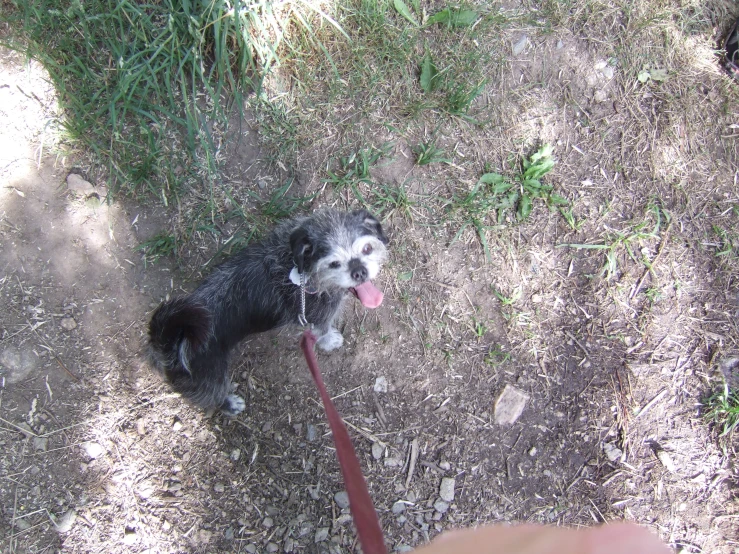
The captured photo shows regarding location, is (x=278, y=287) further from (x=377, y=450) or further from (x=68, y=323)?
(x=68, y=323)

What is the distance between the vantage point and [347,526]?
275 cm

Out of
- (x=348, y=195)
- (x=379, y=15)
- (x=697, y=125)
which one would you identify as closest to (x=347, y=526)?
(x=348, y=195)

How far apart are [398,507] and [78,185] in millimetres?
3132

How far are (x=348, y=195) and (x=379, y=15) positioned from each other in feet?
4.45

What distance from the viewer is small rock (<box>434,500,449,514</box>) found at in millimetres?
2812

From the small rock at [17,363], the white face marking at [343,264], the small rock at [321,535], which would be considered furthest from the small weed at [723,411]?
the small rock at [17,363]

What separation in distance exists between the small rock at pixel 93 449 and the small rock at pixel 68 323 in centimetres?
79

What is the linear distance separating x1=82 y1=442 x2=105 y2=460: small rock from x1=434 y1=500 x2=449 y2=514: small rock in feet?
7.22

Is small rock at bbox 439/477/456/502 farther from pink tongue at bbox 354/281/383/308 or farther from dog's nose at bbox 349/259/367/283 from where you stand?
dog's nose at bbox 349/259/367/283

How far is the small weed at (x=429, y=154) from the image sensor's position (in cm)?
328

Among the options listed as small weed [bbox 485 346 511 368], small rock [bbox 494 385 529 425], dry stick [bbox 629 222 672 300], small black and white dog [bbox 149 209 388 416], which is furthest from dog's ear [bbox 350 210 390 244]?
dry stick [bbox 629 222 672 300]

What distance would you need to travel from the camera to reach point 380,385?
10.1ft

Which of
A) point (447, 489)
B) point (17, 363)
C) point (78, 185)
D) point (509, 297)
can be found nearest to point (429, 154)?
point (509, 297)

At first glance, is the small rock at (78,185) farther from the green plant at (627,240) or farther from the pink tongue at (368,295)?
the green plant at (627,240)
